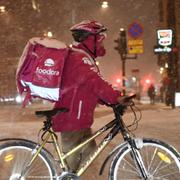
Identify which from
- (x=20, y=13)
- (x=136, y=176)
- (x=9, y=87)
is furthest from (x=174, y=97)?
(x=20, y=13)

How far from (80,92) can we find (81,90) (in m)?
0.02

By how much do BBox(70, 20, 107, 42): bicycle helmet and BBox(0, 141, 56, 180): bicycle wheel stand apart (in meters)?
1.13

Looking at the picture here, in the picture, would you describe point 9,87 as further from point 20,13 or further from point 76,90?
point 76,90

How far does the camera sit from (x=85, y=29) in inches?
205

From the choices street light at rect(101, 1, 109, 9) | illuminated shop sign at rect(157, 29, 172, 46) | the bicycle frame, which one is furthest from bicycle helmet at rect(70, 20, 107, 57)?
street light at rect(101, 1, 109, 9)

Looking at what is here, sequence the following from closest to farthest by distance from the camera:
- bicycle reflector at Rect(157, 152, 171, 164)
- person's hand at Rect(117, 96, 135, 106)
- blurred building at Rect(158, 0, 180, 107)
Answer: person's hand at Rect(117, 96, 135, 106)
bicycle reflector at Rect(157, 152, 171, 164)
blurred building at Rect(158, 0, 180, 107)

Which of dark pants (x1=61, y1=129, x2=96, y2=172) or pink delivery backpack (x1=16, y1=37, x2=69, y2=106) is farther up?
pink delivery backpack (x1=16, y1=37, x2=69, y2=106)

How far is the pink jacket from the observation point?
5.04 metres

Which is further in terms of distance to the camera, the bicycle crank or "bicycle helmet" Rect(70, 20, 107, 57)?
"bicycle helmet" Rect(70, 20, 107, 57)

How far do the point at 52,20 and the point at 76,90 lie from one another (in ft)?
171

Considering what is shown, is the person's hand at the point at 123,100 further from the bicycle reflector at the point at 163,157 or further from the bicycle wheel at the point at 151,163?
the bicycle reflector at the point at 163,157

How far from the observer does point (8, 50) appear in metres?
45.2

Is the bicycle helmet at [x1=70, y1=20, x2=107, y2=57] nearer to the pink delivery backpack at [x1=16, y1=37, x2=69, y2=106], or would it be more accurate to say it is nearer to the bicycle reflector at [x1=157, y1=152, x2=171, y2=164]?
the pink delivery backpack at [x1=16, y1=37, x2=69, y2=106]

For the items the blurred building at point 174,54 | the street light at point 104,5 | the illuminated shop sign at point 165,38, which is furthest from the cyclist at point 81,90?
the street light at point 104,5
